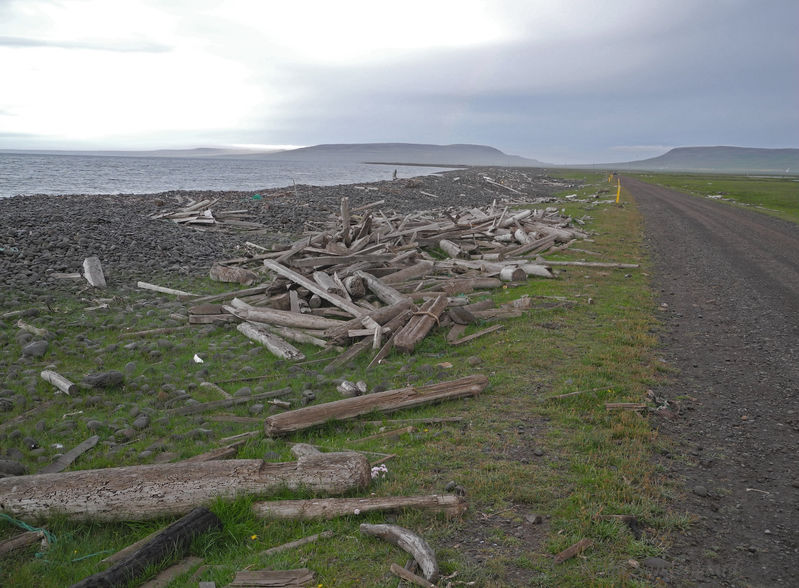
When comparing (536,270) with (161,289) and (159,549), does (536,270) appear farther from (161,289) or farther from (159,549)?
(159,549)

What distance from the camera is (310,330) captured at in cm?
1018

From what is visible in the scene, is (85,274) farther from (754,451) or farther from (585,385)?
(754,451)

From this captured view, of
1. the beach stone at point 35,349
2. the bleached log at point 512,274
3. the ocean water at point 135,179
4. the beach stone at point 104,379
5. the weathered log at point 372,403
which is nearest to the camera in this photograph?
the weathered log at point 372,403

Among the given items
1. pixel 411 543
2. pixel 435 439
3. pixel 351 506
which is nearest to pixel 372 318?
pixel 435 439

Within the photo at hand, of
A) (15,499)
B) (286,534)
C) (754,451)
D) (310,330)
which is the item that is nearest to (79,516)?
(15,499)

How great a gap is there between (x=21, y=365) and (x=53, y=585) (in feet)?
18.0

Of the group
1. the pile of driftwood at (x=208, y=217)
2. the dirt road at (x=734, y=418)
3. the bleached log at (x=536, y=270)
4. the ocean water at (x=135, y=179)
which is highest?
the ocean water at (x=135, y=179)

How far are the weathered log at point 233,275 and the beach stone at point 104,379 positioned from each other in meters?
6.03

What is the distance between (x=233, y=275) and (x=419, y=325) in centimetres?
648

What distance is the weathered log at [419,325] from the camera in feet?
30.2

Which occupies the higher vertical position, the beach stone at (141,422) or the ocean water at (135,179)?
the ocean water at (135,179)

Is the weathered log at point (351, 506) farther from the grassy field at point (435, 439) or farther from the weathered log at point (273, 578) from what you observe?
the weathered log at point (273, 578)

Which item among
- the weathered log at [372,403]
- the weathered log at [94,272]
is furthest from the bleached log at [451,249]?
the weathered log at [94,272]

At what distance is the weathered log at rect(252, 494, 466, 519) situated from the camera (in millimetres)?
4512
